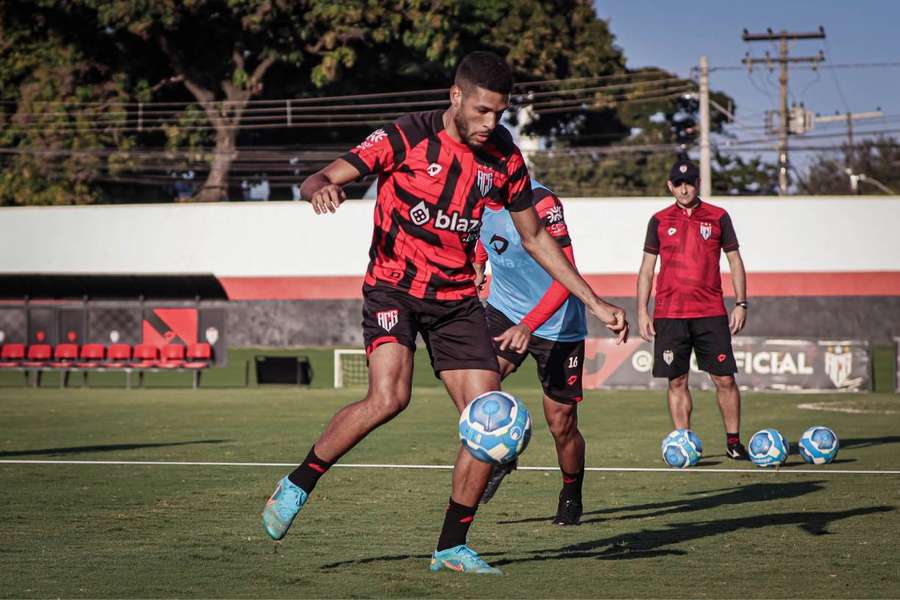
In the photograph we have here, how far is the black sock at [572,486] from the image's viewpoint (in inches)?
304

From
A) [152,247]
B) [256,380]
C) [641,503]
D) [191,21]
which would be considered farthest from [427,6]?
[641,503]

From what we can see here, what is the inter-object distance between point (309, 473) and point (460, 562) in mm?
815

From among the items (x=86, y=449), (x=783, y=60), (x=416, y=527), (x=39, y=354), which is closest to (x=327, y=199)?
(x=416, y=527)

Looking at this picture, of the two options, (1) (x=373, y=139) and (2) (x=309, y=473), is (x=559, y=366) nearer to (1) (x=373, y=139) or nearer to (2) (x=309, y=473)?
(2) (x=309, y=473)

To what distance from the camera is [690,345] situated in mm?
11727

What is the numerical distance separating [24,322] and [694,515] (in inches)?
1087

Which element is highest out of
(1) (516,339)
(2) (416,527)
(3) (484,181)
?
(3) (484,181)

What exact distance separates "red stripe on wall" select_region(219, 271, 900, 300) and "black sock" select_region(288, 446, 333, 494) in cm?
2612

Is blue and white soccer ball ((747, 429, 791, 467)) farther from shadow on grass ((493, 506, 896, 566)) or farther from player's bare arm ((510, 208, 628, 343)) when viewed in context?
player's bare arm ((510, 208, 628, 343))

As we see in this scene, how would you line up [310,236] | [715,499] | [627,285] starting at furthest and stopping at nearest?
[310,236]
[627,285]
[715,499]

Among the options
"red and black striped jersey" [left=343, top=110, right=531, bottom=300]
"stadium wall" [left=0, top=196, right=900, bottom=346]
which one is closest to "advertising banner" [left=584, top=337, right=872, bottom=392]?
"stadium wall" [left=0, top=196, right=900, bottom=346]

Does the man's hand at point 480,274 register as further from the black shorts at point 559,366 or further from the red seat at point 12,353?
the red seat at point 12,353

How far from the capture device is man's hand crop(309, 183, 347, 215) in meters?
5.41

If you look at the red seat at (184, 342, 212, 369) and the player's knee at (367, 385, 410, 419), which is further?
the red seat at (184, 342, 212, 369)
